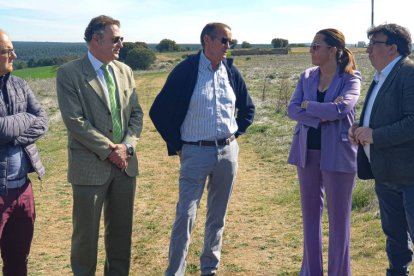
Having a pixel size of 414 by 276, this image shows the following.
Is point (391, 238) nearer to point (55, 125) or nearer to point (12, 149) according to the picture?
point (12, 149)

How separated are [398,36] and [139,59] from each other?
52990 millimetres

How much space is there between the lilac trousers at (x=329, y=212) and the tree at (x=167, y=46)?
88719 millimetres

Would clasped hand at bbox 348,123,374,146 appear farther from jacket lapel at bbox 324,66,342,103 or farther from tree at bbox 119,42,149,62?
tree at bbox 119,42,149,62

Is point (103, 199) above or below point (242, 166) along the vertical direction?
above

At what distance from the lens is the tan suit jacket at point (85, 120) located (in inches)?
140

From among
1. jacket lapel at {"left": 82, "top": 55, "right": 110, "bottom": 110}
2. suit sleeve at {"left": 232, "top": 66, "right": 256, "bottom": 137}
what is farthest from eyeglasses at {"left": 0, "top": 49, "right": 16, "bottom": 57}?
suit sleeve at {"left": 232, "top": 66, "right": 256, "bottom": 137}

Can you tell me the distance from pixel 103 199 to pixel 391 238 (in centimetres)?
232

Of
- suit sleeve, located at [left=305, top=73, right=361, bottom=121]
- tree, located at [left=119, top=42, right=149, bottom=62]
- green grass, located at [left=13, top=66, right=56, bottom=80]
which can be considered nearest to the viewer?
suit sleeve, located at [left=305, top=73, right=361, bottom=121]

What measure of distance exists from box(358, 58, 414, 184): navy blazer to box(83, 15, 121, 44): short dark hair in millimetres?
2119

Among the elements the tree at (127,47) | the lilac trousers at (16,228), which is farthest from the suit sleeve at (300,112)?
the tree at (127,47)

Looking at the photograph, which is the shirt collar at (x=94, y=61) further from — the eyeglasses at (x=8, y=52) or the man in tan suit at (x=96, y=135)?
the eyeglasses at (x=8, y=52)

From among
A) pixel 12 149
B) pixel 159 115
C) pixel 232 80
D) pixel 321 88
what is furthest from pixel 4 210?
pixel 321 88

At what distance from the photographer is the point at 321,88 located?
3949 millimetres

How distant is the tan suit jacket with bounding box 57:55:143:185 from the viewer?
356 centimetres
